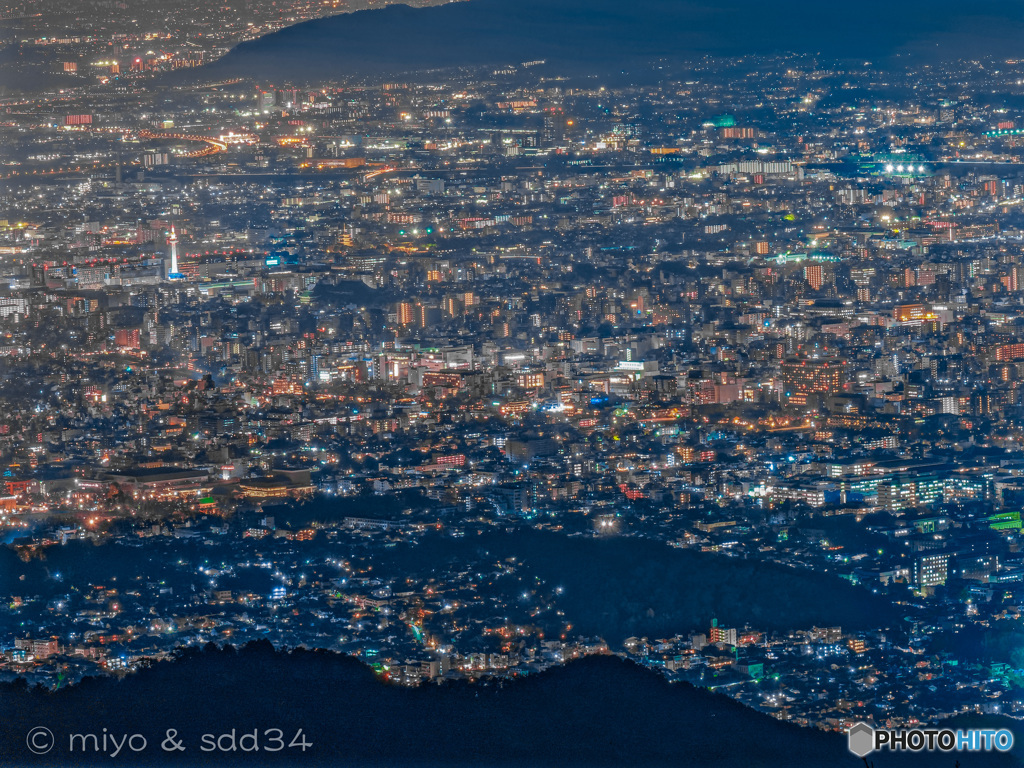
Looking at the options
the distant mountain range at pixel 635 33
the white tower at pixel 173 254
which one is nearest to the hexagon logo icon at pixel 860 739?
the white tower at pixel 173 254

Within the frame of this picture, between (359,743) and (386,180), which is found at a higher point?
(386,180)

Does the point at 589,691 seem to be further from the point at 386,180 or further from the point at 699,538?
the point at 386,180

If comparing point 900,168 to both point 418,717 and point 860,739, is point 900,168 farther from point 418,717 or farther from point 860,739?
point 418,717

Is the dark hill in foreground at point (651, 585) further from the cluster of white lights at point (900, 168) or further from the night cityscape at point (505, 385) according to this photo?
the cluster of white lights at point (900, 168)

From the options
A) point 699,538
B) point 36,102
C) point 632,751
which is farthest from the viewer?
point 36,102

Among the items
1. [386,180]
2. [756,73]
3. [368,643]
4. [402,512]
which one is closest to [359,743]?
[368,643]

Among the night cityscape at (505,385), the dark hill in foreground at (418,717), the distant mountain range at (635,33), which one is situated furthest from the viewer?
the distant mountain range at (635,33)

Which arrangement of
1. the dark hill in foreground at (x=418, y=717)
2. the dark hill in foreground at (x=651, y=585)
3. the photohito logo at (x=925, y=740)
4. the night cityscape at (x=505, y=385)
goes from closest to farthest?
the photohito logo at (x=925, y=740) < the dark hill in foreground at (x=418, y=717) < the night cityscape at (x=505, y=385) < the dark hill in foreground at (x=651, y=585)
